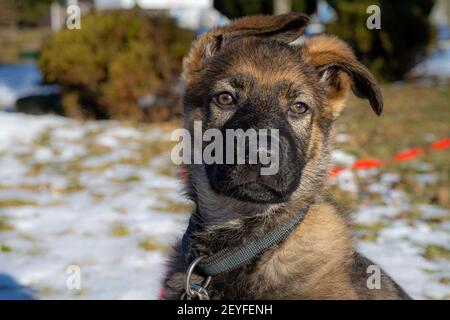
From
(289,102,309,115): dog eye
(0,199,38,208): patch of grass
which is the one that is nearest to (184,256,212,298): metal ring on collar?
(289,102,309,115): dog eye

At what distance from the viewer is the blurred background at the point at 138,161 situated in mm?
5230

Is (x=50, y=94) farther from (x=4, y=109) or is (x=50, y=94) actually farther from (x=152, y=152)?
(x=152, y=152)

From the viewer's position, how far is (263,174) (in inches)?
119

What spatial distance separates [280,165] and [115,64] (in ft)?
29.2

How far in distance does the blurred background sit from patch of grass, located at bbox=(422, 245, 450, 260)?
2cm

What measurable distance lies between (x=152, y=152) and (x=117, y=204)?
2665mm

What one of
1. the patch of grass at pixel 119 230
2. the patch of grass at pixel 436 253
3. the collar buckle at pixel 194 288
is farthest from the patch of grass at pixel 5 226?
the patch of grass at pixel 436 253

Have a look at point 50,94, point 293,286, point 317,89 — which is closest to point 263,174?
point 293,286

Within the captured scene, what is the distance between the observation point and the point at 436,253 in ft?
17.9

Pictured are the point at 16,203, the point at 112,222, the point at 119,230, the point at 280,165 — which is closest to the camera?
the point at 280,165

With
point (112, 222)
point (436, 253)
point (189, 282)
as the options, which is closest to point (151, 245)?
point (112, 222)

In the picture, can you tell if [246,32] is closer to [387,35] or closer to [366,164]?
[366,164]

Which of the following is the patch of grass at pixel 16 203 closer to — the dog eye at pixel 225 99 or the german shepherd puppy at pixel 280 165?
the german shepherd puppy at pixel 280 165

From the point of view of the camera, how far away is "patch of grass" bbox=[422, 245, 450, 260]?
5.37 meters
